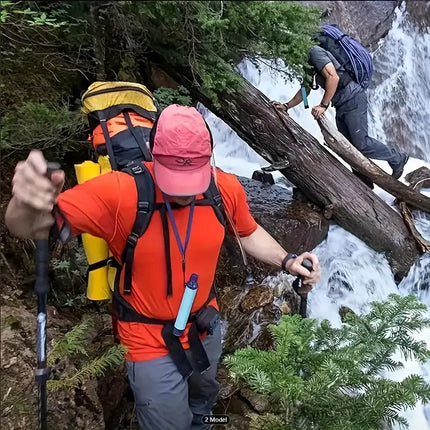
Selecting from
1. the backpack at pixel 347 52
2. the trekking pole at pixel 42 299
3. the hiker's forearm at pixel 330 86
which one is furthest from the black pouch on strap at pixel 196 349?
the backpack at pixel 347 52

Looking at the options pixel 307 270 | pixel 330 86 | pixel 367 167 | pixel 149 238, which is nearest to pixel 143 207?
pixel 149 238

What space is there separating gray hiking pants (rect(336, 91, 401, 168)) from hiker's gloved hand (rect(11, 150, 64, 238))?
17.7 feet

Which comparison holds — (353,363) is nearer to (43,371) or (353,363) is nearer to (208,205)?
(208,205)

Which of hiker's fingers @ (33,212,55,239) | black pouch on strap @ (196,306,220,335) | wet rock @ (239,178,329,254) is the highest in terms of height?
hiker's fingers @ (33,212,55,239)

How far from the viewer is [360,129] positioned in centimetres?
680

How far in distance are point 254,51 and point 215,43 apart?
363 millimetres

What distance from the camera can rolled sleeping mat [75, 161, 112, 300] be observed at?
9.79 ft

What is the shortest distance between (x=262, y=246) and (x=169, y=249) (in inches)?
30.4

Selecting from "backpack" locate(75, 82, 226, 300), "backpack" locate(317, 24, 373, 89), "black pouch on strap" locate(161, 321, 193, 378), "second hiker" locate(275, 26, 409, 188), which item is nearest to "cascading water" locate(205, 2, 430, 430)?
"second hiker" locate(275, 26, 409, 188)

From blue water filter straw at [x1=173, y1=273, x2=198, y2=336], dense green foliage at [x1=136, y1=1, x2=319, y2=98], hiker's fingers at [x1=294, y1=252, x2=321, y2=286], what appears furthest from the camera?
dense green foliage at [x1=136, y1=1, x2=319, y2=98]

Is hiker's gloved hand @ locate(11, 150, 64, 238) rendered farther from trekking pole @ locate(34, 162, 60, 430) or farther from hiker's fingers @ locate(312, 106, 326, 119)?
hiker's fingers @ locate(312, 106, 326, 119)

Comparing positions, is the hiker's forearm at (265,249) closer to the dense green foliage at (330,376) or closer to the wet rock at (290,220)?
the dense green foliage at (330,376)

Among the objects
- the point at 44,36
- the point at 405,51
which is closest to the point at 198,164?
the point at 44,36

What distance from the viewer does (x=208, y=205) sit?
2852 mm
